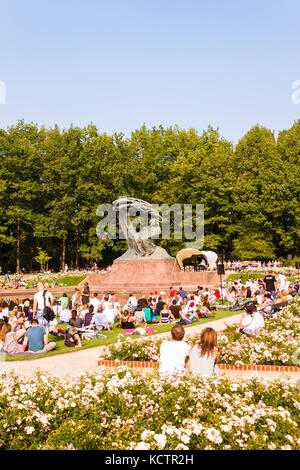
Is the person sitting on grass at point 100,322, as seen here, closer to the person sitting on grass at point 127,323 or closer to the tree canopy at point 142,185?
the person sitting on grass at point 127,323

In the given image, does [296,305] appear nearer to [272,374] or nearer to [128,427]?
[272,374]

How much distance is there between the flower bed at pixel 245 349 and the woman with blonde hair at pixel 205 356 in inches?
104

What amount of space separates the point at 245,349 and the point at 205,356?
3.53 m

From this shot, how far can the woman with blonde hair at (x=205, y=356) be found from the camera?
6.90 metres

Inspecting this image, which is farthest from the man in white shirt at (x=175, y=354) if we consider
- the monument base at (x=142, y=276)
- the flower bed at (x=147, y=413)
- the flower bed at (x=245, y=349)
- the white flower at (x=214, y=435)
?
the monument base at (x=142, y=276)

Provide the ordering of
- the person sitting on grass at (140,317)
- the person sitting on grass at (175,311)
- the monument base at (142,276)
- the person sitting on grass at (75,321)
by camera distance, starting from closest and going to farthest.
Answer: the person sitting on grass at (75,321) < the person sitting on grass at (140,317) < the person sitting on grass at (175,311) < the monument base at (142,276)

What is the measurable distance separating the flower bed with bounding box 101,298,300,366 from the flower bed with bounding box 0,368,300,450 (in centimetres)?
304

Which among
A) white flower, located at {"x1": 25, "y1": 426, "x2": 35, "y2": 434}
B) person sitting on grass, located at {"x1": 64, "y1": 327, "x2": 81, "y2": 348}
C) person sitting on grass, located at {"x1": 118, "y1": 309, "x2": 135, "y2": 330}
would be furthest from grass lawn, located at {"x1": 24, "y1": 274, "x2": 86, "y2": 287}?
white flower, located at {"x1": 25, "y1": 426, "x2": 35, "y2": 434}

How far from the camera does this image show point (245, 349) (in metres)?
10.2

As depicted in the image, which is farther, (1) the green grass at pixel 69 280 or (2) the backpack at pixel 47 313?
(1) the green grass at pixel 69 280

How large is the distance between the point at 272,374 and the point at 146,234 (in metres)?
22.9

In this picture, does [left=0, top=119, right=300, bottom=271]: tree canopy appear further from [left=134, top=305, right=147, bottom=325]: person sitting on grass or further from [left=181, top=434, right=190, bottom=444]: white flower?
[left=181, top=434, right=190, bottom=444]: white flower

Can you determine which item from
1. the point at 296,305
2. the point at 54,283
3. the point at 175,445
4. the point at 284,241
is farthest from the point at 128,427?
the point at 284,241

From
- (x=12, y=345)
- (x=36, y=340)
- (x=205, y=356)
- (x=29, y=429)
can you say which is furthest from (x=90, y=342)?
(x=29, y=429)
